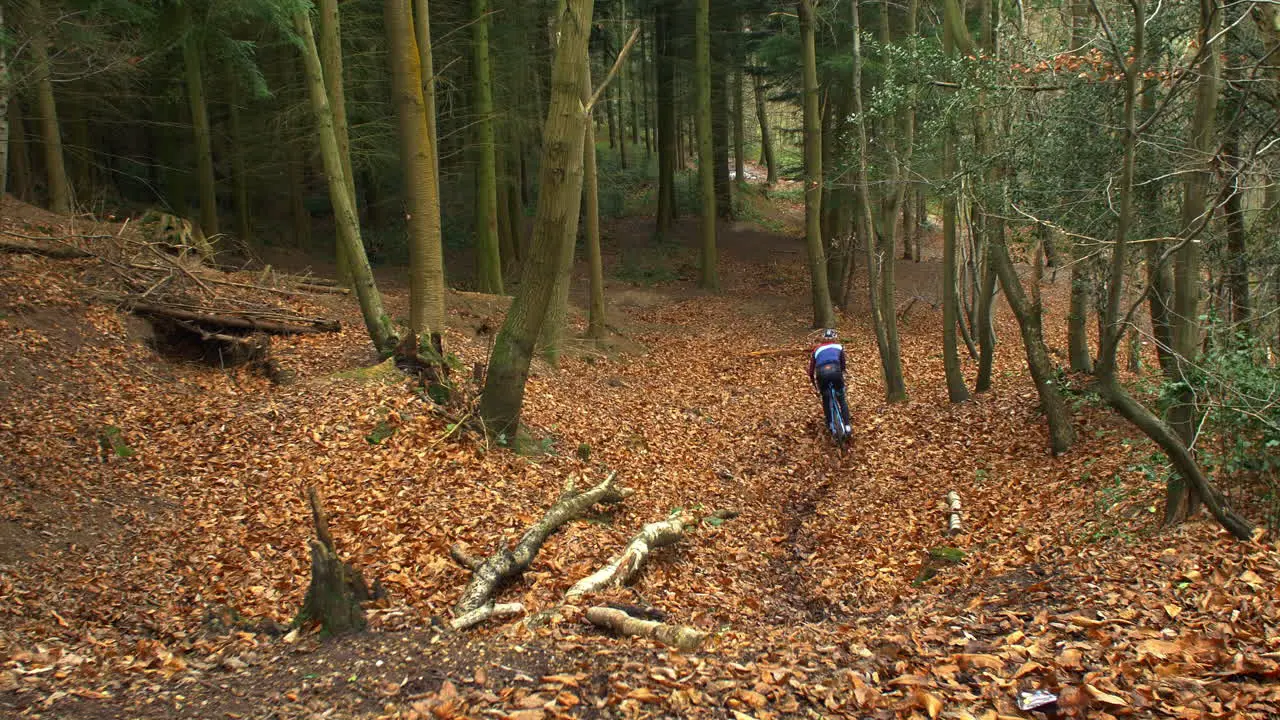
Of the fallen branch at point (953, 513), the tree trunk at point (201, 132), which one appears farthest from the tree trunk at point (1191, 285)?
the tree trunk at point (201, 132)

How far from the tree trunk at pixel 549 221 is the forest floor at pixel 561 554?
652 mm

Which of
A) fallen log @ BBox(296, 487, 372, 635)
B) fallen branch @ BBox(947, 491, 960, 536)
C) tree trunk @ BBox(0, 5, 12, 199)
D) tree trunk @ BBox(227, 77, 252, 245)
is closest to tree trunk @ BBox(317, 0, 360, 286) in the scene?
tree trunk @ BBox(0, 5, 12, 199)

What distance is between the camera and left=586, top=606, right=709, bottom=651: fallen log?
17.1 feet

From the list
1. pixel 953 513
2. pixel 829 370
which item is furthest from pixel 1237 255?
pixel 829 370

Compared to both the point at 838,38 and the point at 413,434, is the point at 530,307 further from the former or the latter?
the point at 838,38

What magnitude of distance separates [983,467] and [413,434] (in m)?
7.05

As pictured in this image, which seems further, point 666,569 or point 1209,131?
point 666,569

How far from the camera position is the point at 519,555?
6582mm

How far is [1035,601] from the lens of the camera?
560 cm

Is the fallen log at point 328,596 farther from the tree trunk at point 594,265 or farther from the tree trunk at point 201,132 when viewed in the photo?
the tree trunk at point 201,132

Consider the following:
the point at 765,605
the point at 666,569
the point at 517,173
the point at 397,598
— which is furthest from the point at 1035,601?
the point at 517,173

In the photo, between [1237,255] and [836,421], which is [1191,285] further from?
[836,421]

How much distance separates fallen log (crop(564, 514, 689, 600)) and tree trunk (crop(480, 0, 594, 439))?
2554mm

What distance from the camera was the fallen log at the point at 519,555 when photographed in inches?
237
